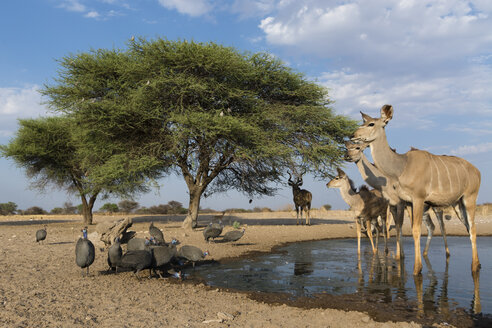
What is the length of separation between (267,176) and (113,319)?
56.4 feet

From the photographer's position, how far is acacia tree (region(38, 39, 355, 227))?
61.7 feet

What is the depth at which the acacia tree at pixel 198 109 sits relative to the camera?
18.8 meters

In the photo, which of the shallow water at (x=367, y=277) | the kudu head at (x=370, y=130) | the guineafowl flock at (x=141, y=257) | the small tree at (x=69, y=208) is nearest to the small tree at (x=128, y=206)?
the small tree at (x=69, y=208)

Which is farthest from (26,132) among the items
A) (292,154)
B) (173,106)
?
(292,154)

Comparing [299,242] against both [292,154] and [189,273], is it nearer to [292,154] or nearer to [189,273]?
[292,154]

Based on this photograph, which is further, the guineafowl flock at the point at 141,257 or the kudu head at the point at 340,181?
the kudu head at the point at 340,181

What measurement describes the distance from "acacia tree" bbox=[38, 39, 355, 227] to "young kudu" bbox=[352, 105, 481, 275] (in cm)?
935

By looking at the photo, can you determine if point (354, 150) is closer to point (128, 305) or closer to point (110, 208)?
point (128, 305)

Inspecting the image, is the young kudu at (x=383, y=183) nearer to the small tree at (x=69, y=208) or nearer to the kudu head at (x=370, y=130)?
the kudu head at (x=370, y=130)

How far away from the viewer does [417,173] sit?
8562 mm

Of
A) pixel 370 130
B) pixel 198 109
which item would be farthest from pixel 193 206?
pixel 370 130

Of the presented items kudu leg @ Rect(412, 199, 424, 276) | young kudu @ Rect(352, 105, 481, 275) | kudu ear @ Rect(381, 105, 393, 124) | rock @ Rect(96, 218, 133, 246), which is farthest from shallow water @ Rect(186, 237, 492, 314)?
rock @ Rect(96, 218, 133, 246)

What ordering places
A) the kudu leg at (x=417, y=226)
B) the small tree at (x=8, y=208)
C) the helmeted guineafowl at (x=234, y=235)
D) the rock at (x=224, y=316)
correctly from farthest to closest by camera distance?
the small tree at (x=8, y=208)
the helmeted guineafowl at (x=234, y=235)
the kudu leg at (x=417, y=226)
the rock at (x=224, y=316)

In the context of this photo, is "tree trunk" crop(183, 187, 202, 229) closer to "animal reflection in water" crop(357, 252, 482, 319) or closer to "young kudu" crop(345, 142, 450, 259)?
"animal reflection in water" crop(357, 252, 482, 319)
